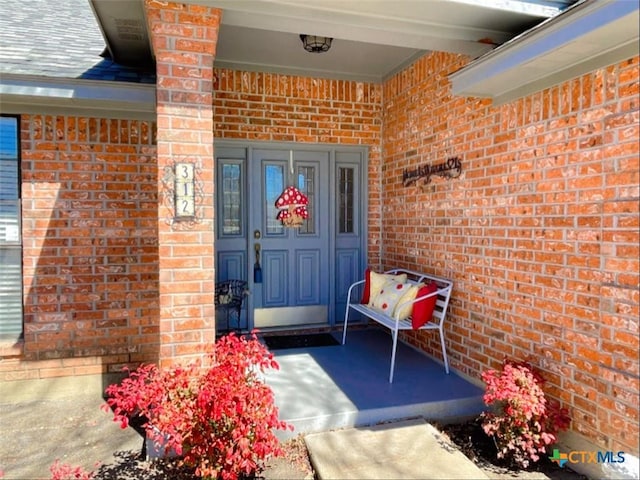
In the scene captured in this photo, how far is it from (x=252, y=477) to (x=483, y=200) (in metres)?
2.61

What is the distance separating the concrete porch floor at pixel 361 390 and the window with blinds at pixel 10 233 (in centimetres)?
247

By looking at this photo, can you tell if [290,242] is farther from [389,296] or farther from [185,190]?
[185,190]

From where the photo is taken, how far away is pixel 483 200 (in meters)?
3.41

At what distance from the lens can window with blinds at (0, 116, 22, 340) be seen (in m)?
3.81

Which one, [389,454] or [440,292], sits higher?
[440,292]

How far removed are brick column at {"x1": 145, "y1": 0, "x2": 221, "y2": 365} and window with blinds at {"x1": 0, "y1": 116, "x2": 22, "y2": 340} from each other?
83.0 inches

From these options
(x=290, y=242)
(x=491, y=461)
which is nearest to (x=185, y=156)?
(x=290, y=242)

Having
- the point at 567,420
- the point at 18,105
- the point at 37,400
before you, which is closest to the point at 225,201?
the point at 18,105

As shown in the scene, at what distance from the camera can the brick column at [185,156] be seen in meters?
2.62

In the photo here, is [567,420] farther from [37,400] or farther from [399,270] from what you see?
[37,400]

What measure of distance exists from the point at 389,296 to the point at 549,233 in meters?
1.59

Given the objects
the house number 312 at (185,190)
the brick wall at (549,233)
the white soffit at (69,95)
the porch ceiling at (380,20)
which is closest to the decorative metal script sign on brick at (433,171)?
the brick wall at (549,233)

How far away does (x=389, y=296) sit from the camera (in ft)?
13.1

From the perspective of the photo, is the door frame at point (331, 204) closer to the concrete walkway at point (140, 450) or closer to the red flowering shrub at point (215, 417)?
the concrete walkway at point (140, 450)
